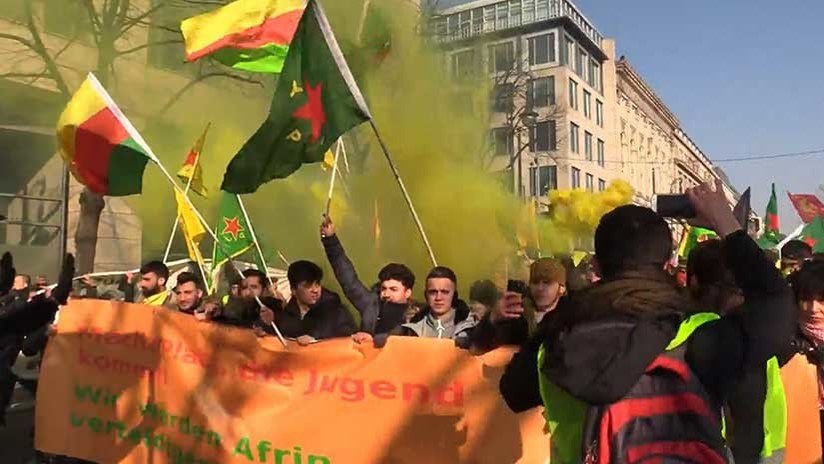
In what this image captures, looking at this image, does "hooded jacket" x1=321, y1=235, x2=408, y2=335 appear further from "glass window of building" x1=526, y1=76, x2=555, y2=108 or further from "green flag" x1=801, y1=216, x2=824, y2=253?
"glass window of building" x1=526, y1=76, x2=555, y2=108

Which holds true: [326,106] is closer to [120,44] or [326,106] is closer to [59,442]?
[59,442]

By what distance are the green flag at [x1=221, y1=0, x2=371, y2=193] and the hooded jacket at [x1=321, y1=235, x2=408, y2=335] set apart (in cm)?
63

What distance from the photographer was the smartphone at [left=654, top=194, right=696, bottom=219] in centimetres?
208

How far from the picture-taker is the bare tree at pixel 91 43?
13.1 meters

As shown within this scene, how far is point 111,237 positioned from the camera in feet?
58.1

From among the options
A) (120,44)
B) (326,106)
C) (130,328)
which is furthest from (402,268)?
(120,44)

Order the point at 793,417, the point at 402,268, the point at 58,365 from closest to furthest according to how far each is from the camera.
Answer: the point at 793,417, the point at 402,268, the point at 58,365

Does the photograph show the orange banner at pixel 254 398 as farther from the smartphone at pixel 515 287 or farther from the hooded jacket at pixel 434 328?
the hooded jacket at pixel 434 328

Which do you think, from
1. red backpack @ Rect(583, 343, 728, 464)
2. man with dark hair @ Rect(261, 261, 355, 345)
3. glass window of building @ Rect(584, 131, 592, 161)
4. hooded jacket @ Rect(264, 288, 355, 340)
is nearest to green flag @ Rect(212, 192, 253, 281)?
man with dark hair @ Rect(261, 261, 355, 345)

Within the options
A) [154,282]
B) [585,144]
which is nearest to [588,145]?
[585,144]

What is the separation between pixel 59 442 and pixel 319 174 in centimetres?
1367

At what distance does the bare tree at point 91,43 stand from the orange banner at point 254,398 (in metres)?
8.77

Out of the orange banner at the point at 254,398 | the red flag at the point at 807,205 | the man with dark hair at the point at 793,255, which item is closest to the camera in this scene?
the orange banner at the point at 254,398

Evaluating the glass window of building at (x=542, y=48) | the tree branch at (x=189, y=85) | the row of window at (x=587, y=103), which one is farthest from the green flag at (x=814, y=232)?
the glass window of building at (x=542, y=48)
